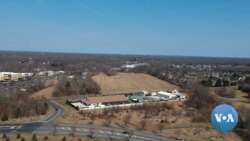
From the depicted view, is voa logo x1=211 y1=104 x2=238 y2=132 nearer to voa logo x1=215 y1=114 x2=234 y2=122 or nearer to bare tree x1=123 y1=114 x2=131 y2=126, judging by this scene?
voa logo x1=215 y1=114 x2=234 y2=122

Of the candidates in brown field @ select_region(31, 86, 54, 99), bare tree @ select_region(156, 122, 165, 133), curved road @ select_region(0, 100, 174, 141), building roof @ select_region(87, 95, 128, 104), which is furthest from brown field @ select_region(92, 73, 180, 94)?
curved road @ select_region(0, 100, 174, 141)

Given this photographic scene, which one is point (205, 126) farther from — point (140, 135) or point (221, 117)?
point (221, 117)

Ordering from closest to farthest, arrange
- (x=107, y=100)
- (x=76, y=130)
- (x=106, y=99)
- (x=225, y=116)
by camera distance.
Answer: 1. (x=225, y=116)
2. (x=76, y=130)
3. (x=107, y=100)
4. (x=106, y=99)

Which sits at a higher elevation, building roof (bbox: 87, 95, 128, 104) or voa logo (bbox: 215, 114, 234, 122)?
voa logo (bbox: 215, 114, 234, 122)

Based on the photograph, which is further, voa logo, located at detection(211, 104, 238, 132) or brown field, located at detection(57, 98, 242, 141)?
brown field, located at detection(57, 98, 242, 141)

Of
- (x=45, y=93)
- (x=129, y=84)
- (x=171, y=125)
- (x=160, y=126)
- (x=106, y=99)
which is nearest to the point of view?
(x=160, y=126)

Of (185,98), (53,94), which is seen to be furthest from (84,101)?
(185,98)

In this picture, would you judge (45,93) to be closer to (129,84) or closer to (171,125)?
(129,84)

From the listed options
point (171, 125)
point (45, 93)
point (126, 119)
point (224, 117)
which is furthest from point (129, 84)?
point (224, 117)

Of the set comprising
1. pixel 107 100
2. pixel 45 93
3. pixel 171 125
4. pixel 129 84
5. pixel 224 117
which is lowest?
pixel 45 93

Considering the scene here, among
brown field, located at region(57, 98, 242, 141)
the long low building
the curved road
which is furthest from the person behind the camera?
the long low building
